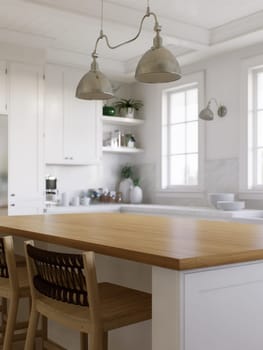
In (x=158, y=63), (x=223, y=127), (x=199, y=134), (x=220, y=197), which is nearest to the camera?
(x=158, y=63)

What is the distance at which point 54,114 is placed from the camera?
5762mm

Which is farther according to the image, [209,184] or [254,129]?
[209,184]

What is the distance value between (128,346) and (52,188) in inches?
144

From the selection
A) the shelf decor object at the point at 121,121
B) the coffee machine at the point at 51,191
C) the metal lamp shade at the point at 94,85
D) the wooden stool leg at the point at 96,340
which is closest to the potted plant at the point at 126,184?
the shelf decor object at the point at 121,121

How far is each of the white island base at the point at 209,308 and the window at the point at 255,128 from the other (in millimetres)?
3600

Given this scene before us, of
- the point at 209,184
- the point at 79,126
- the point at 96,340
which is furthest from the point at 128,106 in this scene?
the point at 96,340

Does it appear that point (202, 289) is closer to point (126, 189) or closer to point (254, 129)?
point (254, 129)

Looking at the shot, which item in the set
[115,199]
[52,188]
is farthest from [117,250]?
[115,199]

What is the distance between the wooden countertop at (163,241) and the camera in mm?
1528

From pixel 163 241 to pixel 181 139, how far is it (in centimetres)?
435

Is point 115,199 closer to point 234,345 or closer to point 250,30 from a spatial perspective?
point 250,30

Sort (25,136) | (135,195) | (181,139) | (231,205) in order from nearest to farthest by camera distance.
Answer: (231,205) → (25,136) → (181,139) → (135,195)

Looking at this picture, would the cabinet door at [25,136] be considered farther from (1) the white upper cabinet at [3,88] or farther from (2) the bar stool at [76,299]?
(2) the bar stool at [76,299]

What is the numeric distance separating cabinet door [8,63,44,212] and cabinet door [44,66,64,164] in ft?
1.30
